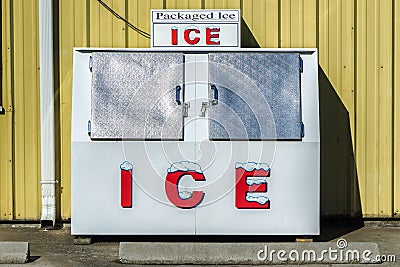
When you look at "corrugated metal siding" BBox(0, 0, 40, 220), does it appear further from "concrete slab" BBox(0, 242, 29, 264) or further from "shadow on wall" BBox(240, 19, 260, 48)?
"shadow on wall" BBox(240, 19, 260, 48)

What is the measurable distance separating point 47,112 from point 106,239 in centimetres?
165

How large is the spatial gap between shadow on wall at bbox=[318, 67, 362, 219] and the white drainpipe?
2989 millimetres

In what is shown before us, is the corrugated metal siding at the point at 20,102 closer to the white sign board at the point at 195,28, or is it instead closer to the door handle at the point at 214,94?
the white sign board at the point at 195,28

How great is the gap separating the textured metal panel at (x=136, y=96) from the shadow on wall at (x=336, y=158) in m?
2.02

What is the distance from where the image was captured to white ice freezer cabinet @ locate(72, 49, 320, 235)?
329 inches

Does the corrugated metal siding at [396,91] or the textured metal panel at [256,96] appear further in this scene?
the corrugated metal siding at [396,91]

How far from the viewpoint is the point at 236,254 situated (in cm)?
771

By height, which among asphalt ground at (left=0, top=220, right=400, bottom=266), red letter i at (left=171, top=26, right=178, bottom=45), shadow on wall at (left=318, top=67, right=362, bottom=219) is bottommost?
asphalt ground at (left=0, top=220, right=400, bottom=266)

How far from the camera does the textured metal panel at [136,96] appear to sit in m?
8.36

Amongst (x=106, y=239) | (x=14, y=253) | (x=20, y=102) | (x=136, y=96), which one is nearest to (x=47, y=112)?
(x=20, y=102)

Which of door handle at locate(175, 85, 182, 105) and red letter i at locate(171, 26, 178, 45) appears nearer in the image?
Answer: door handle at locate(175, 85, 182, 105)

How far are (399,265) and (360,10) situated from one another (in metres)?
3.19

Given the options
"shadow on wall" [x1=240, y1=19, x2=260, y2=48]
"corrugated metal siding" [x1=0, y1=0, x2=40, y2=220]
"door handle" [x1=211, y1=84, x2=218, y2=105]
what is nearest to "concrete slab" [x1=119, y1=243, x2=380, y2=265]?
"door handle" [x1=211, y1=84, x2=218, y2=105]

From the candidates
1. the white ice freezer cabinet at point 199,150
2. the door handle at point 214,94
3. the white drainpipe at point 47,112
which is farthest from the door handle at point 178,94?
the white drainpipe at point 47,112
